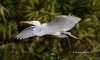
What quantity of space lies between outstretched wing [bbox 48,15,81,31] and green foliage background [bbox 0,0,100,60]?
162 cm

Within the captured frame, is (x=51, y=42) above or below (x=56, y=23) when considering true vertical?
below

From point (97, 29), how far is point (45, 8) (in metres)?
0.91

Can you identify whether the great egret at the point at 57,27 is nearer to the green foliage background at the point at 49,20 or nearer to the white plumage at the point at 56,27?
the white plumage at the point at 56,27

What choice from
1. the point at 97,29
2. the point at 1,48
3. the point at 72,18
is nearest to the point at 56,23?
the point at 72,18

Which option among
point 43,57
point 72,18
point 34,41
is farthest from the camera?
point 34,41

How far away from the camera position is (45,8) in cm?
739

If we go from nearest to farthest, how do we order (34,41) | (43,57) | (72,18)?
(72,18)
(43,57)
(34,41)

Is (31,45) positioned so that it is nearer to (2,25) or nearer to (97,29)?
(2,25)

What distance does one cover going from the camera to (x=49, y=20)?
7.28 meters

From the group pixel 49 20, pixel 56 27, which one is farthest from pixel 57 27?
pixel 49 20

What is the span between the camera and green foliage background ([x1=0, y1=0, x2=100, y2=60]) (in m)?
7.02

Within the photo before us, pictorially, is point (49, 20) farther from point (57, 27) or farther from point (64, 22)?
point (64, 22)

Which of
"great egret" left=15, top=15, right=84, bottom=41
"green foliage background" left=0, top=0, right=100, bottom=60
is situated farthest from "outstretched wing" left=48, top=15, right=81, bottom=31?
"green foliage background" left=0, top=0, right=100, bottom=60

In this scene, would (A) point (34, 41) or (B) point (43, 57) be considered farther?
(A) point (34, 41)
